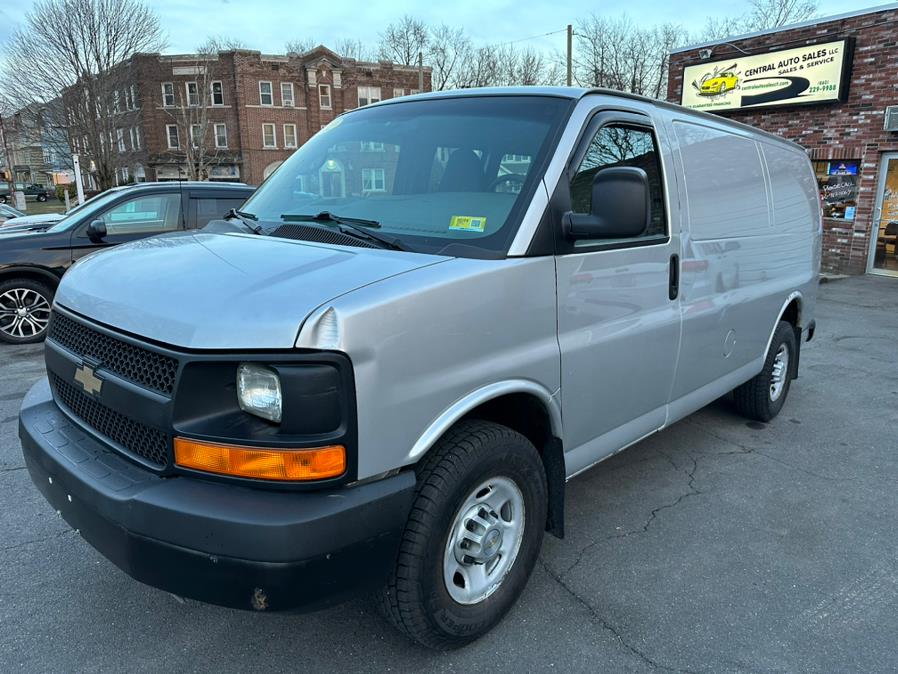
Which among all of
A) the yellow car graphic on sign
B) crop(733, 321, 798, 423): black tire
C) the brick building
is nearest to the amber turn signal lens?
crop(733, 321, 798, 423): black tire

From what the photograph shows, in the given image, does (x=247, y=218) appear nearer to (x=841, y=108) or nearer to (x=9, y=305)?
(x=9, y=305)

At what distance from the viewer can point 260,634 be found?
2.61m

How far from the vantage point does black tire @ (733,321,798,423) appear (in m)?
4.92

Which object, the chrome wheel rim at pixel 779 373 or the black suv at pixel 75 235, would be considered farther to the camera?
the black suv at pixel 75 235

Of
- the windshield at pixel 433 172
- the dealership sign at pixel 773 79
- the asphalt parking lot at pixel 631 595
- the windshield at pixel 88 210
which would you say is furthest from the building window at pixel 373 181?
the dealership sign at pixel 773 79

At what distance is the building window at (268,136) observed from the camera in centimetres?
4661

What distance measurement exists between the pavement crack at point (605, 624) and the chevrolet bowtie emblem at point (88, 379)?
212 centimetres

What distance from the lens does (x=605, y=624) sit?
2707 millimetres

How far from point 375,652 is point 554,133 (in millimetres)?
2231

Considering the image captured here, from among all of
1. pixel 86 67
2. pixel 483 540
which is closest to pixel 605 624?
pixel 483 540

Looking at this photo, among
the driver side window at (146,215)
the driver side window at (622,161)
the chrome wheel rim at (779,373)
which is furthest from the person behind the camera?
the driver side window at (146,215)

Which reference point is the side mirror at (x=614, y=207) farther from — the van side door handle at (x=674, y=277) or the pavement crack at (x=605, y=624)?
the pavement crack at (x=605, y=624)

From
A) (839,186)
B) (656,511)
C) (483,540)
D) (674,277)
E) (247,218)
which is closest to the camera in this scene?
(483,540)

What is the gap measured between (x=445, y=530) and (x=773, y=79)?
16.5 meters
